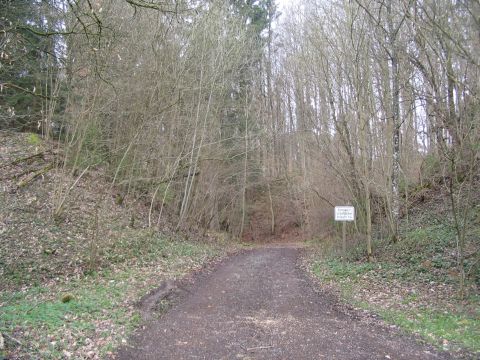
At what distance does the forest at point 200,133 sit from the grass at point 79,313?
99 mm

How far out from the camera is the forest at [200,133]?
736cm

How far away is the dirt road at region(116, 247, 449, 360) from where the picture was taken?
17.0 feet

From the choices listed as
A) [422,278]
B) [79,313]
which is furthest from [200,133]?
[79,313]

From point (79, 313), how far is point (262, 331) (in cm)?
310

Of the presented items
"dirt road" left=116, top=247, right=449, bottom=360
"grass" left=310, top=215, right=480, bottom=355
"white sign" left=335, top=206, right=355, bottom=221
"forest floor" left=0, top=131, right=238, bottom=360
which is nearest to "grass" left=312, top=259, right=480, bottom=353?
"grass" left=310, top=215, right=480, bottom=355

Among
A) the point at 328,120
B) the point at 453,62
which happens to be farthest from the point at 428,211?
the point at 453,62

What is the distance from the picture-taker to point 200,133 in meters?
17.2

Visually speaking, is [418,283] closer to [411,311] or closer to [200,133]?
[411,311]

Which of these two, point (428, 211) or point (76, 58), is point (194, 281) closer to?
point (76, 58)

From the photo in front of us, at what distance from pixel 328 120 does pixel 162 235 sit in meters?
7.88

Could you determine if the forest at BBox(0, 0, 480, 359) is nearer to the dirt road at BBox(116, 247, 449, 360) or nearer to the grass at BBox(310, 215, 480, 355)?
the grass at BBox(310, 215, 480, 355)

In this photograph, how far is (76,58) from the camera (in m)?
11.3

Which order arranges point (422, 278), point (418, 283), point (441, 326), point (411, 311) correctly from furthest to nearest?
point (422, 278) < point (418, 283) < point (411, 311) < point (441, 326)

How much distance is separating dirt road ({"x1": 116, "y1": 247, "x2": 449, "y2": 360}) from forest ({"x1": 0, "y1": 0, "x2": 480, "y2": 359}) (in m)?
0.66
